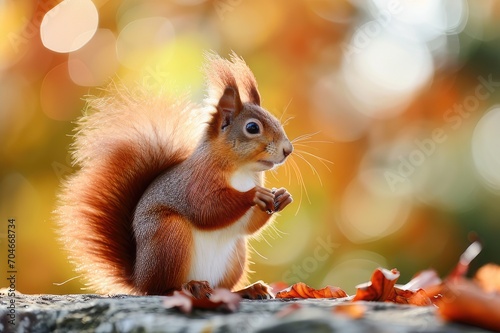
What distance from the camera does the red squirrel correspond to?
6.25ft

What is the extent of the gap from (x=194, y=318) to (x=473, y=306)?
1.70 feet

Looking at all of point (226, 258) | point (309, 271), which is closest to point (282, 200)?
point (226, 258)

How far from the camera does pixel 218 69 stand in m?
2.17

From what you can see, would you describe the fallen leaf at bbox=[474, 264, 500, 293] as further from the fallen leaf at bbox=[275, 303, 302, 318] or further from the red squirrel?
the red squirrel

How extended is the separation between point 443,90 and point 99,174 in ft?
7.86

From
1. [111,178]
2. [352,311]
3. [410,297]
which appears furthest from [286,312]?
[111,178]

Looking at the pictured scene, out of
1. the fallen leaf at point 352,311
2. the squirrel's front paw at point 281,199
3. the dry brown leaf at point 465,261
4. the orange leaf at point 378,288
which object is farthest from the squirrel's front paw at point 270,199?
the dry brown leaf at point 465,261

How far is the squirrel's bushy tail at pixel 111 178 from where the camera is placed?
211 cm

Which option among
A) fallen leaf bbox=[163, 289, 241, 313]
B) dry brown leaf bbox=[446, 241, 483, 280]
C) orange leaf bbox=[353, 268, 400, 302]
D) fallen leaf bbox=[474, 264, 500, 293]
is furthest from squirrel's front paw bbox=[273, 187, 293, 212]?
dry brown leaf bbox=[446, 241, 483, 280]

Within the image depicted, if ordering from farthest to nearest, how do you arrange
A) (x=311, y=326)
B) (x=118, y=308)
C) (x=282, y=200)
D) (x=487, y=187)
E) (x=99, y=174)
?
(x=487, y=187) < (x=99, y=174) < (x=282, y=200) < (x=118, y=308) < (x=311, y=326)

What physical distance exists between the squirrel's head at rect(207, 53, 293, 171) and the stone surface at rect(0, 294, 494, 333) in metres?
0.60

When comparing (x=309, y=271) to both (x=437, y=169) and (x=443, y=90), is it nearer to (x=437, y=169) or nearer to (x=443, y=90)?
(x=437, y=169)

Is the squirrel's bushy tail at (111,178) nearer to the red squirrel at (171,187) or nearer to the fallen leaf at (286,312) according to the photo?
the red squirrel at (171,187)

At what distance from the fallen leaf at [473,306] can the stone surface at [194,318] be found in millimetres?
19
